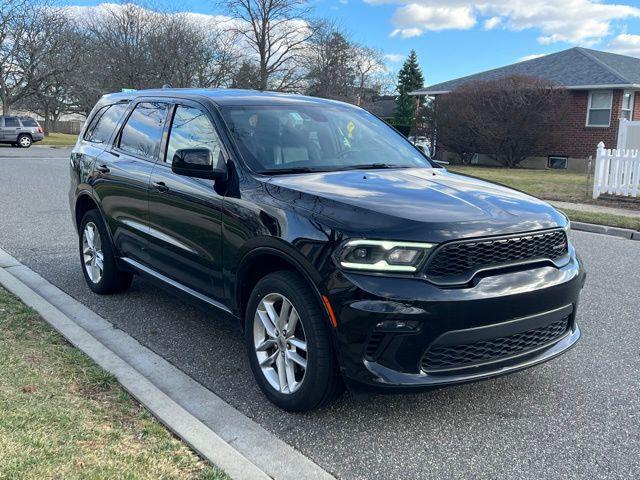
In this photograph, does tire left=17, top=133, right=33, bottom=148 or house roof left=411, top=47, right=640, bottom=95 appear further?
tire left=17, top=133, right=33, bottom=148

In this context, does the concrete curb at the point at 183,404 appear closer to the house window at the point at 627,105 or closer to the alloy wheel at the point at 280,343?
the alloy wheel at the point at 280,343

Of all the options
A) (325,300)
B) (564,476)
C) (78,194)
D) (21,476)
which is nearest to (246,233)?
(325,300)

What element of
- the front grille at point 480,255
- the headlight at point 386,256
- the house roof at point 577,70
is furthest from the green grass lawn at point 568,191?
the house roof at point 577,70

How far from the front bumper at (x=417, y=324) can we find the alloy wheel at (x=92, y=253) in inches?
132

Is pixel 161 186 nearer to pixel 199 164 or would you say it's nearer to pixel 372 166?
pixel 199 164

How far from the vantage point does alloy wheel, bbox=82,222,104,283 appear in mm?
5653

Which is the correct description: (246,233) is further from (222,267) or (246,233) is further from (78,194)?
(78,194)

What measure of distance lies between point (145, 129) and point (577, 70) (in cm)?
2562

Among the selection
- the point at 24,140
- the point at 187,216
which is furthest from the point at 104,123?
the point at 24,140

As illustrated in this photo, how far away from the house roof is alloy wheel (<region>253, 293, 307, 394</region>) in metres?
24.4

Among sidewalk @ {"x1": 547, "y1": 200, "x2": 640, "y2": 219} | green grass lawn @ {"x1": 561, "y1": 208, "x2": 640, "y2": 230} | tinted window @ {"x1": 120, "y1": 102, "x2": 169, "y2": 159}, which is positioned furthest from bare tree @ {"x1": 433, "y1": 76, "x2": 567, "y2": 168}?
tinted window @ {"x1": 120, "y1": 102, "x2": 169, "y2": 159}

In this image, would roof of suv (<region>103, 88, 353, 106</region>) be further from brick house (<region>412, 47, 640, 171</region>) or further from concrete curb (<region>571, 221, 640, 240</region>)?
brick house (<region>412, 47, 640, 171</region>)

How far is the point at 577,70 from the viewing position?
26406 mm

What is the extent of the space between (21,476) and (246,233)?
1671mm
